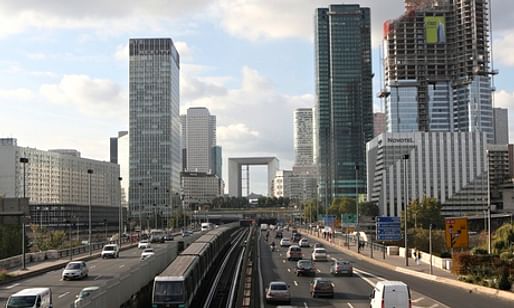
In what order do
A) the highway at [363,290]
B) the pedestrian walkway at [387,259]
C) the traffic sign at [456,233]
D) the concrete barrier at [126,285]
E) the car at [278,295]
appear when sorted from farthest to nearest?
the traffic sign at [456,233] → the pedestrian walkway at [387,259] → the highway at [363,290] → the car at [278,295] → the concrete barrier at [126,285]

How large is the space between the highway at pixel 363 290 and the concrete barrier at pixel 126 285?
23.8 ft

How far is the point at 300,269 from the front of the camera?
58.2 m

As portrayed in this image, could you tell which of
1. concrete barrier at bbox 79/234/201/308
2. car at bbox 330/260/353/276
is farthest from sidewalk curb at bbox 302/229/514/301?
concrete barrier at bbox 79/234/201/308

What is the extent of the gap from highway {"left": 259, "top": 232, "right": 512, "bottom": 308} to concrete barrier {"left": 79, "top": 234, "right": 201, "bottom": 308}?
725cm

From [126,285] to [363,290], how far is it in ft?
65.9

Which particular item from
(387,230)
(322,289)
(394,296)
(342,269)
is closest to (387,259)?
(387,230)

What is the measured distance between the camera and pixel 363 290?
46875mm

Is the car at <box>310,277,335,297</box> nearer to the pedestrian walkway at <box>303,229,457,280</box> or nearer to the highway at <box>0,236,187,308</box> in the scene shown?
the highway at <box>0,236,187,308</box>

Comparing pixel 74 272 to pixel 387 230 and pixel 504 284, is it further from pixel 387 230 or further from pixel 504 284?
pixel 387 230

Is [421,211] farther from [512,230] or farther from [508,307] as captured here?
[508,307]

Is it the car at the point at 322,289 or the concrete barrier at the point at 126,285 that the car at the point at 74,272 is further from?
the car at the point at 322,289

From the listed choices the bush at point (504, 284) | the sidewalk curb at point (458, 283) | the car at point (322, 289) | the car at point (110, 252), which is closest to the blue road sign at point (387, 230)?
the sidewalk curb at point (458, 283)

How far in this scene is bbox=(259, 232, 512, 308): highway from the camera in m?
39.8

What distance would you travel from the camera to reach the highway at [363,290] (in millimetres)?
39750
